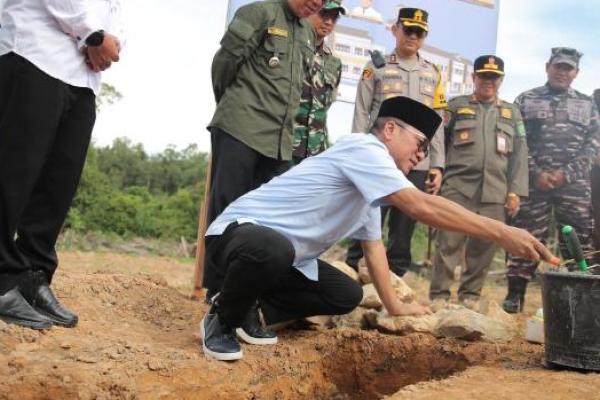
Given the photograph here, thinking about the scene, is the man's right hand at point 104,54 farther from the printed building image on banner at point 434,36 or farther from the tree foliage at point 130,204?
the tree foliage at point 130,204

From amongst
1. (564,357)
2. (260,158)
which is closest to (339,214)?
(260,158)

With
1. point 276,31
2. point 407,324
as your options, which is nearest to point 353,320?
point 407,324

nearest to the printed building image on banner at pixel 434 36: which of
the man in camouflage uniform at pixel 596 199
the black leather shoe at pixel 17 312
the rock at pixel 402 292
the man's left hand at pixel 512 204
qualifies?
the man in camouflage uniform at pixel 596 199

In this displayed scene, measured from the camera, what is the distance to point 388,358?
3.30 metres

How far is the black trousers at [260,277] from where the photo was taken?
270 centimetres

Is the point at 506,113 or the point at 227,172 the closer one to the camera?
the point at 227,172

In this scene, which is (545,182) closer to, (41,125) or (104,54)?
(104,54)

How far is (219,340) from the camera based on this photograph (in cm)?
276

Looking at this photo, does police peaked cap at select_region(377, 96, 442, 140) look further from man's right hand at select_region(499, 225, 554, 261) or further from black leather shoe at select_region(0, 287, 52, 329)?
black leather shoe at select_region(0, 287, 52, 329)

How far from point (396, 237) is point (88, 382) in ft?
8.60

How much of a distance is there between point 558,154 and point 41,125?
4170 millimetres

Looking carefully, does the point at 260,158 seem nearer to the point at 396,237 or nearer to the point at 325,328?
the point at 325,328

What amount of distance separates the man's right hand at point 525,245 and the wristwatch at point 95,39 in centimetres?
176

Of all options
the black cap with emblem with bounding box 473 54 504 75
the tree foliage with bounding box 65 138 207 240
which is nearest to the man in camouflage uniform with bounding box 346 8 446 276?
the black cap with emblem with bounding box 473 54 504 75
